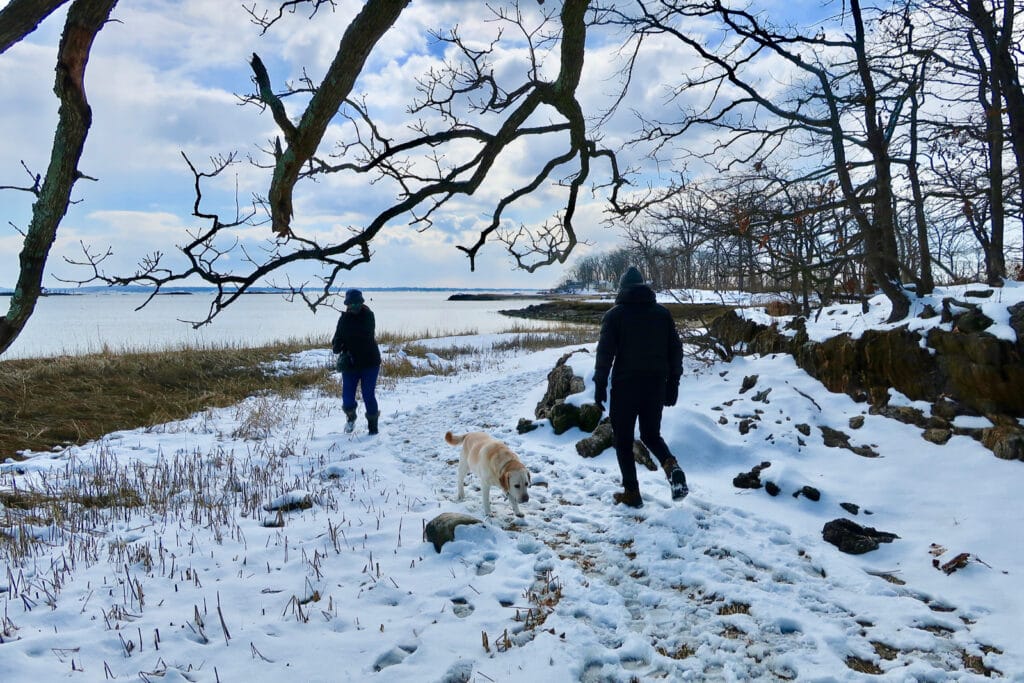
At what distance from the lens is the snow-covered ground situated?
297cm

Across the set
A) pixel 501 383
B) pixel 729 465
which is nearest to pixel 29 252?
pixel 729 465

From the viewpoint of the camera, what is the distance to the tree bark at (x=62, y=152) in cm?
259

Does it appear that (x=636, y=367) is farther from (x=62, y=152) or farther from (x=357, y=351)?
(x=357, y=351)

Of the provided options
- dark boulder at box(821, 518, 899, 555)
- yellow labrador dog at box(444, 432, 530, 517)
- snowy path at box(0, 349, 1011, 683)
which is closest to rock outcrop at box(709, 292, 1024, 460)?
snowy path at box(0, 349, 1011, 683)

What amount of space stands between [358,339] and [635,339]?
4.79 meters

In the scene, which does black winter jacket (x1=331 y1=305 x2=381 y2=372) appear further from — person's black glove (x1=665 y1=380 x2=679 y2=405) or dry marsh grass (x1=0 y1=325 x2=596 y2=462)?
person's black glove (x1=665 y1=380 x2=679 y2=405)

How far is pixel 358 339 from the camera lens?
8.38 m

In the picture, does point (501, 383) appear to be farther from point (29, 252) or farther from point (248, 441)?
point (29, 252)

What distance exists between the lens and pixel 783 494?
537cm

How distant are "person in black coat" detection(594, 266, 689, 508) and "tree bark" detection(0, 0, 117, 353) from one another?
3.95 metres

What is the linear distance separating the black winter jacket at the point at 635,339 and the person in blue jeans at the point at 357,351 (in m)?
4.30

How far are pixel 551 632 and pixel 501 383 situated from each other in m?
10.2

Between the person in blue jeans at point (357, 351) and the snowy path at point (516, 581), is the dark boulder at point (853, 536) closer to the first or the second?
the snowy path at point (516, 581)

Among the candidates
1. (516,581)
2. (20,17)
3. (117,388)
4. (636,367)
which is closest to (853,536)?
(636,367)
